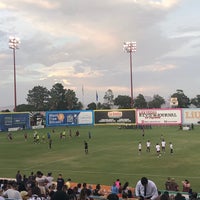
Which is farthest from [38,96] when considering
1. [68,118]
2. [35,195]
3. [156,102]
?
[35,195]

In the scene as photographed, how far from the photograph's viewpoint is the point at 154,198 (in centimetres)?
958

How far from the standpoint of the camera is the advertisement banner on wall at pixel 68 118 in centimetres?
8206

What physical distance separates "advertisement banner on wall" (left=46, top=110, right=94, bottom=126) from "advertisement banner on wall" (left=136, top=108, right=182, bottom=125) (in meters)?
13.0

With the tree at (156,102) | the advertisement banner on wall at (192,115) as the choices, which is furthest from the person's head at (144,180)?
the tree at (156,102)

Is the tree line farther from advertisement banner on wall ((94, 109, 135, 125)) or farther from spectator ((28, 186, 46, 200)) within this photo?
spectator ((28, 186, 46, 200))

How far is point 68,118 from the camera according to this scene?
82.6 metres

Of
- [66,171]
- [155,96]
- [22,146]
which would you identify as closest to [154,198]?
[66,171]

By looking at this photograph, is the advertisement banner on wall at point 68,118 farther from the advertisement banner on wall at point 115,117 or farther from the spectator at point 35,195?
the spectator at point 35,195

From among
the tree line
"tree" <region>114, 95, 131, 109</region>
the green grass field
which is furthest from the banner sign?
"tree" <region>114, 95, 131, 109</region>

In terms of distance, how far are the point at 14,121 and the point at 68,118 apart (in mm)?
12342

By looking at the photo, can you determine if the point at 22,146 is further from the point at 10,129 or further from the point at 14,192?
the point at 14,192

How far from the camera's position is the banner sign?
239 feet

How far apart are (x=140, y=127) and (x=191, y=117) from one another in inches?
383

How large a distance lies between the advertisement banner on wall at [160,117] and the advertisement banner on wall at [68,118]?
1304 centimetres
